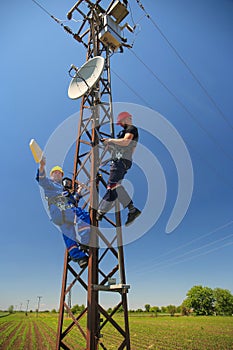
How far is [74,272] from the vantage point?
5.05 metres

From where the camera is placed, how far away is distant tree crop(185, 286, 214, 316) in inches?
3472

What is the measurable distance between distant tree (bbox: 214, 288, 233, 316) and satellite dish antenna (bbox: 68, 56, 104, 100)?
104m

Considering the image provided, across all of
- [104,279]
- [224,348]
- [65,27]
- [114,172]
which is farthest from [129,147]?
[224,348]

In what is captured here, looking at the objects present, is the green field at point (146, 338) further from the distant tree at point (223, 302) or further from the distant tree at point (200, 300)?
the distant tree at point (223, 302)

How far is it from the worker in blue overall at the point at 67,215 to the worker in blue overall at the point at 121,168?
0.45 meters

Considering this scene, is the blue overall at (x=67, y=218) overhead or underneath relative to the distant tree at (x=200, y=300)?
underneath

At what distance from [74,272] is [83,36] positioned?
786 cm

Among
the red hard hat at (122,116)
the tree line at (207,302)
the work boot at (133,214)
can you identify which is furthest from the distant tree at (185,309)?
the red hard hat at (122,116)

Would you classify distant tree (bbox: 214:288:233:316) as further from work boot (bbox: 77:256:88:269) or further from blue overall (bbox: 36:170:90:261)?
blue overall (bbox: 36:170:90:261)

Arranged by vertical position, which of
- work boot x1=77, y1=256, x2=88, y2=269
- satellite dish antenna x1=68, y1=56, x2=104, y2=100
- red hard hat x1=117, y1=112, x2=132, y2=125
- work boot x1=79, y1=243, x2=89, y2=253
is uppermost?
satellite dish antenna x1=68, y1=56, x2=104, y2=100

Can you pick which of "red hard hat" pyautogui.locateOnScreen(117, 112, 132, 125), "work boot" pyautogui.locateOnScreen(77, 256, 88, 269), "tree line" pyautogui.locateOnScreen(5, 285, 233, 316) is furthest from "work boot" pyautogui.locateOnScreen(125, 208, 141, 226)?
"tree line" pyautogui.locateOnScreen(5, 285, 233, 316)

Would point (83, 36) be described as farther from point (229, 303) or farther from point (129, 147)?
point (229, 303)

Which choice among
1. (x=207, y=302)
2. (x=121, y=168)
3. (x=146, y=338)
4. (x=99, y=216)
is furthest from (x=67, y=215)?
(x=207, y=302)

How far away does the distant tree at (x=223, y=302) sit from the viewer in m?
86.4
